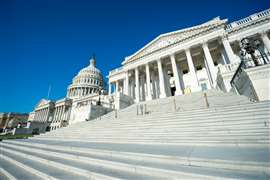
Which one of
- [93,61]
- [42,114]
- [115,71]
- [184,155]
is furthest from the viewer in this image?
[93,61]

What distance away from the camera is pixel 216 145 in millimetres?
4406

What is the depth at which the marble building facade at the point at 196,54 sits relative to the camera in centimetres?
→ 1906

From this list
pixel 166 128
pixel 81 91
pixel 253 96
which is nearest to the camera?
pixel 166 128

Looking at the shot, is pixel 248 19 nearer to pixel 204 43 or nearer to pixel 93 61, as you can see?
pixel 204 43

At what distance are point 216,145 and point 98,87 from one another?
3216 inches

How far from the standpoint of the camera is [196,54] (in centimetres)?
2502

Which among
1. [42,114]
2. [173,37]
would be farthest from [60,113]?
[173,37]

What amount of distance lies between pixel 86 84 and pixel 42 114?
28.0 metres

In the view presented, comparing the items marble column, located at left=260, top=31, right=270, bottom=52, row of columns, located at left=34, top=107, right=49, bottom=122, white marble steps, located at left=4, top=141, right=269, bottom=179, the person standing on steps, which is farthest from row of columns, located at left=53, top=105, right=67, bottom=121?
marble column, located at left=260, top=31, right=270, bottom=52

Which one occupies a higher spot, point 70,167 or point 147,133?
point 147,133

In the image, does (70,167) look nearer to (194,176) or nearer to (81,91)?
(194,176)

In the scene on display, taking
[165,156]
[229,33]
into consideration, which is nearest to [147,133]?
[165,156]

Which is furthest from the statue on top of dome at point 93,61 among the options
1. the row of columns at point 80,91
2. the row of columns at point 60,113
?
the row of columns at point 60,113

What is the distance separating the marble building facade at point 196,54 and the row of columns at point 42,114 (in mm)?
54987
